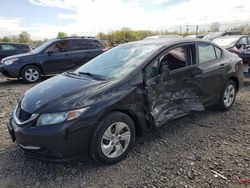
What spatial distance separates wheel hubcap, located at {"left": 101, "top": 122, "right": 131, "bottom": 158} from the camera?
3.26 m

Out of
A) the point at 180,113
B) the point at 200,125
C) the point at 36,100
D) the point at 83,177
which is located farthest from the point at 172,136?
the point at 36,100

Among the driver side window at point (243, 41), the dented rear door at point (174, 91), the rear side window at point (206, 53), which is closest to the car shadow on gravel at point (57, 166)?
the dented rear door at point (174, 91)

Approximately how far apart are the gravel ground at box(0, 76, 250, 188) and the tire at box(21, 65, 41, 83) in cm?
534

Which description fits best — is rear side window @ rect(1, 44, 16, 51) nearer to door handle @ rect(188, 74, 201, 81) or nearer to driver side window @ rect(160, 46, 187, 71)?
driver side window @ rect(160, 46, 187, 71)

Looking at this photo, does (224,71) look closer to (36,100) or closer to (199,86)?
(199,86)

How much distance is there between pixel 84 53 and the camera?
34.2 feet

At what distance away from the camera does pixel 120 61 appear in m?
4.05

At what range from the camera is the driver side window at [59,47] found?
384 inches

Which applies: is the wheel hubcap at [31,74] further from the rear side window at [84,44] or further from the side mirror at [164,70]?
the side mirror at [164,70]

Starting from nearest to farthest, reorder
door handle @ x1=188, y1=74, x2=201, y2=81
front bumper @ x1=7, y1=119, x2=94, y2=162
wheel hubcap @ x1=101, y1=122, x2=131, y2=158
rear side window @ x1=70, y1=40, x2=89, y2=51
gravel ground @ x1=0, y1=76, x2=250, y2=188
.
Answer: front bumper @ x1=7, y1=119, x2=94, y2=162 → gravel ground @ x1=0, y1=76, x2=250, y2=188 → wheel hubcap @ x1=101, y1=122, x2=131, y2=158 → door handle @ x1=188, y1=74, x2=201, y2=81 → rear side window @ x1=70, y1=40, x2=89, y2=51

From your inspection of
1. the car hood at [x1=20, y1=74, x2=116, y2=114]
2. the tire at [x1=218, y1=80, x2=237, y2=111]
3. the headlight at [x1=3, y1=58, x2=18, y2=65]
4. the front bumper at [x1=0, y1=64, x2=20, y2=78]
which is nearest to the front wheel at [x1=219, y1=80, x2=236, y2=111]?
the tire at [x1=218, y1=80, x2=237, y2=111]

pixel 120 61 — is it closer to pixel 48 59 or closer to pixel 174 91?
pixel 174 91

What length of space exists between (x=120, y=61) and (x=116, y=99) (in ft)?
3.14

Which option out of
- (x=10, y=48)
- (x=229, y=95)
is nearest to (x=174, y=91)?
(x=229, y=95)
